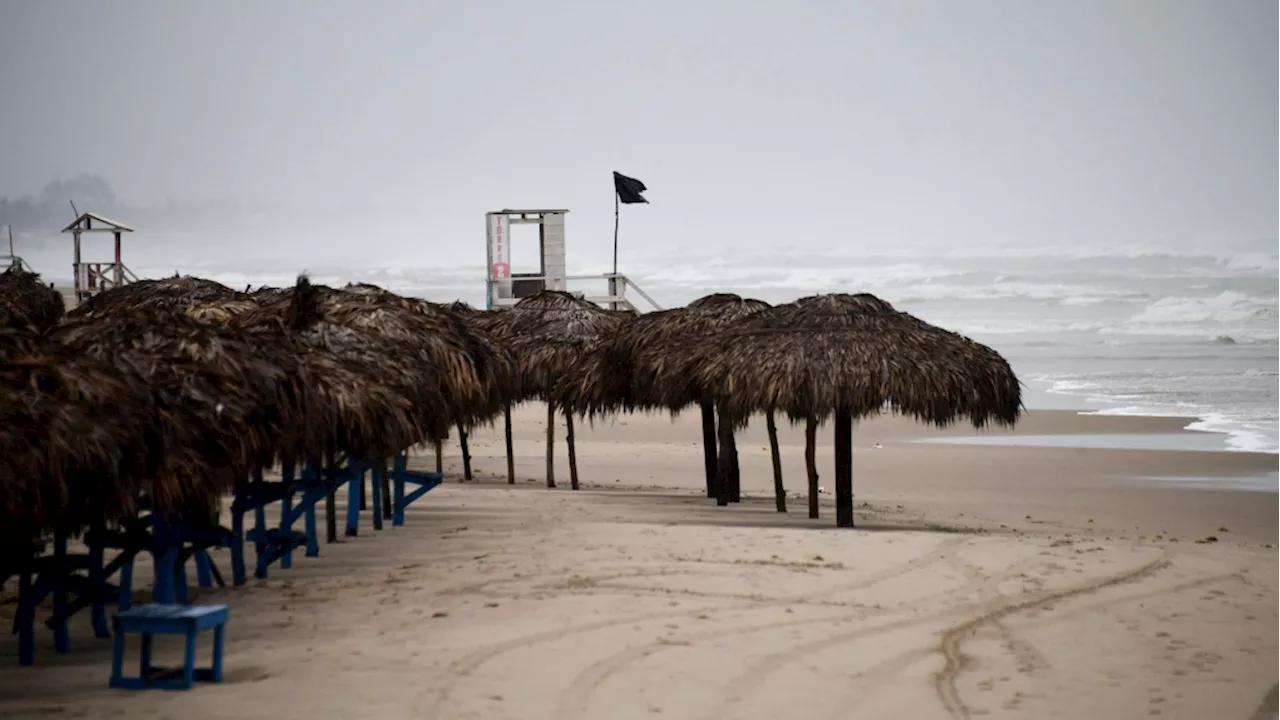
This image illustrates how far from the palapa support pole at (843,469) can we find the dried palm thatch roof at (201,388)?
5.29 metres

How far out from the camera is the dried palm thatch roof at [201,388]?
7399 millimetres

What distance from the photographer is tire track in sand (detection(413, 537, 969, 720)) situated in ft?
23.1

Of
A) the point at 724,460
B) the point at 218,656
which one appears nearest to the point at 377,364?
the point at 218,656

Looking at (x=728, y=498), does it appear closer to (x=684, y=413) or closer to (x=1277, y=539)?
(x=1277, y=539)

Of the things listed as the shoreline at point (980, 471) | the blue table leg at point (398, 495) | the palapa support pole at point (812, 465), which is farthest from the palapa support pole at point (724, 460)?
the blue table leg at point (398, 495)

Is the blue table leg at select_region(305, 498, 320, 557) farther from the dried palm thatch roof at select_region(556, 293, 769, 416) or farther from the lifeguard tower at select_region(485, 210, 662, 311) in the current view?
the lifeguard tower at select_region(485, 210, 662, 311)

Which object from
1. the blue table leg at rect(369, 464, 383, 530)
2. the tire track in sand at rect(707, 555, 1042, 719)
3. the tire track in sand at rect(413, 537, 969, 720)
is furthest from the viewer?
the blue table leg at rect(369, 464, 383, 530)

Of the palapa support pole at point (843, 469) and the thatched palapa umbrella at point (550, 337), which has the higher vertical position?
the thatched palapa umbrella at point (550, 337)

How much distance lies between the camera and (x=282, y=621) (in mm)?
8922

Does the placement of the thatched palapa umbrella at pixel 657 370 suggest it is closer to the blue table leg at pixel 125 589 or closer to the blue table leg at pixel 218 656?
the blue table leg at pixel 125 589

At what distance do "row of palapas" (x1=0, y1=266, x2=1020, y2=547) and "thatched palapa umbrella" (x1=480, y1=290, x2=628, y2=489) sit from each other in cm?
2

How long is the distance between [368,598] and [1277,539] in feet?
29.6

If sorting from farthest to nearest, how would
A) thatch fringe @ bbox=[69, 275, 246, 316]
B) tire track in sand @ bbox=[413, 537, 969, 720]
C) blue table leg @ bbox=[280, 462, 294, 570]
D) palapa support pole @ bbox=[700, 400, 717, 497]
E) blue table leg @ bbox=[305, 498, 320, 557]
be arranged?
palapa support pole @ bbox=[700, 400, 717, 497] → thatch fringe @ bbox=[69, 275, 246, 316] → blue table leg @ bbox=[305, 498, 320, 557] → blue table leg @ bbox=[280, 462, 294, 570] → tire track in sand @ bbox=[413, 537, 969, 720]

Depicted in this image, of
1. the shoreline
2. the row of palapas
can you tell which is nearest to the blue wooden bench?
the row of palapas
